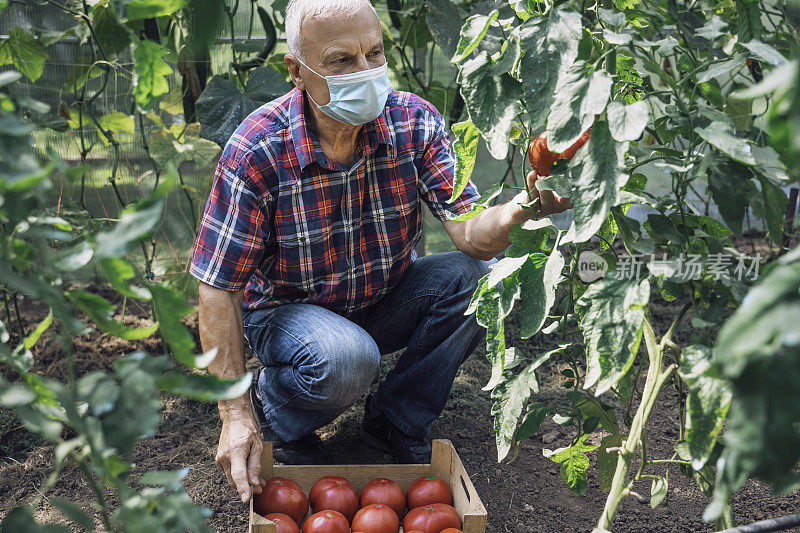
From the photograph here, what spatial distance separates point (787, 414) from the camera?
60 cm

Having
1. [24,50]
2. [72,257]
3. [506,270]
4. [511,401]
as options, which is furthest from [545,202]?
[24,50]

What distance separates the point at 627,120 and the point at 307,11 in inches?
34.8

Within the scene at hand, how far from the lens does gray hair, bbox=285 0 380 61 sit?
1594 mm

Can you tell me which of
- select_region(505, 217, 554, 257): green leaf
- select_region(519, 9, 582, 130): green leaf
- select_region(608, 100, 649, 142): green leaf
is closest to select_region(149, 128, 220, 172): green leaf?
select_region(505, 217, 554, 257): green leaf

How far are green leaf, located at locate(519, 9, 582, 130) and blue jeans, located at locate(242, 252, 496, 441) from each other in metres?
0.84

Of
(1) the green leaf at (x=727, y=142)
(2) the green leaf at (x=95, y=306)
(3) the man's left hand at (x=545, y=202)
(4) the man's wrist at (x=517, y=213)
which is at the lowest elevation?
(4) the man's wrist at (x=517, y=213)

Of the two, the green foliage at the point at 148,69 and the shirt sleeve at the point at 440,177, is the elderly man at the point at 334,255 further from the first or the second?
the green foliage at the point at 148,69

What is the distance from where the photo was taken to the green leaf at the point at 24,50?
85.5 inches

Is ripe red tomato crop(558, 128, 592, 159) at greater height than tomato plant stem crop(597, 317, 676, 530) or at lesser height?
greater

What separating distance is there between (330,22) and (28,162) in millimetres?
996

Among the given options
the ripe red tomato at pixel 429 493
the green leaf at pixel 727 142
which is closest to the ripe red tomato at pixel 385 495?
the ripe red tomato at pixel 429 493

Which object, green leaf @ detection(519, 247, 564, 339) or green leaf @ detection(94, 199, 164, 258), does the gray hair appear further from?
green leaf @ detection(94, 199, 164, 258)

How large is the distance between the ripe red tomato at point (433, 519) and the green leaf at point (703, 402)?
0.68 m

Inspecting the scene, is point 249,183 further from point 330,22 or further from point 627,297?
point 627,297
